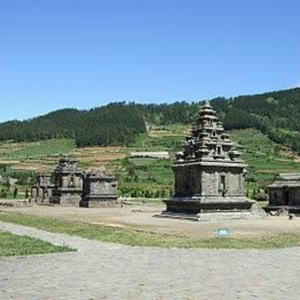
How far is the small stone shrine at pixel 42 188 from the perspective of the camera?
77.2 metres

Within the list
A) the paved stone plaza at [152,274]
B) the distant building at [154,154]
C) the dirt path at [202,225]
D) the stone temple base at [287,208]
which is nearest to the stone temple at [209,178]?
the dirt path at [202,225]

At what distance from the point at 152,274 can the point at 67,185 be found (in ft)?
194

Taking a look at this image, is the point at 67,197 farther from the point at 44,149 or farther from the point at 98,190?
the point at 44,149

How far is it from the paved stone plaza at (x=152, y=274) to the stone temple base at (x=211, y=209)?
21.8 m

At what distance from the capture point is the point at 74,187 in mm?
71938

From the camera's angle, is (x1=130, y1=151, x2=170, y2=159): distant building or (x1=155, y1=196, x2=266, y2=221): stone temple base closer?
(x1=155, y1=196, x2=266, y2=221): stone temple base

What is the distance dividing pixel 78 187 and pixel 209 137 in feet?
104

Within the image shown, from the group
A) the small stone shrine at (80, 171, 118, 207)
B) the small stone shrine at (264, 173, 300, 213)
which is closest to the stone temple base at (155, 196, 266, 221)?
the small stone shrine at (264, 173, 300, 213)

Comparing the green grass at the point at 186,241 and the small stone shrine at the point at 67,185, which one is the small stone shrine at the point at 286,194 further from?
the small stone shrine at the point at 67,185

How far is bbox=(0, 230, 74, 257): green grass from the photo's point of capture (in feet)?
58.0

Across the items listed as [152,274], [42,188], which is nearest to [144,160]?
[42,188]

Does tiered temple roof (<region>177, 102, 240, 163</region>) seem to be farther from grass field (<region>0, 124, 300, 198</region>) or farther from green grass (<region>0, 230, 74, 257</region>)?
grass field (<region>0, 124, 300, 198</region>)

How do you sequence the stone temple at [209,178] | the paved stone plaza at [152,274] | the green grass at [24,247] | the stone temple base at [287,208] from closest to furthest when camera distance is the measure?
1. the paved stone plaza at [152,274]
2. the green grass at [24,247]
3. the stone temple at [209,178]
4. the stone temple base at [287,208]

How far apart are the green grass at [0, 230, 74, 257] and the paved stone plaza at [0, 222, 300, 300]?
865mm
